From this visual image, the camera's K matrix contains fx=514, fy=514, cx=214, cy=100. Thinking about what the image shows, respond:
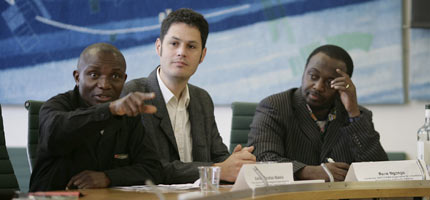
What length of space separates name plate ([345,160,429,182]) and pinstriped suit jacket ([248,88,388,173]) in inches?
28.4

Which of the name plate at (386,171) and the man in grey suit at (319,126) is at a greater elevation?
the man in grey suit at (319,126)

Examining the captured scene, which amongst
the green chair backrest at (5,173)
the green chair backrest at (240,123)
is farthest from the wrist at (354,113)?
the green chair backrest at (5,173)

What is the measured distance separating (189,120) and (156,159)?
0.49 metres

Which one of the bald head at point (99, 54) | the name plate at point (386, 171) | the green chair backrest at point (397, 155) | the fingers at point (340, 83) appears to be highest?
the bald head at point (99, 54)

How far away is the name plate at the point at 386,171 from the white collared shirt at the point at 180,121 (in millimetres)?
851

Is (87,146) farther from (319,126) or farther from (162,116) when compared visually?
(319,126)

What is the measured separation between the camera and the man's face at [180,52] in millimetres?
2367

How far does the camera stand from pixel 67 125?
1669mm

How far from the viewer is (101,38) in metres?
3.68

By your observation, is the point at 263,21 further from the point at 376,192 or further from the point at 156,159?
the point at 376,192

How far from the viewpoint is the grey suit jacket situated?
2141 mm

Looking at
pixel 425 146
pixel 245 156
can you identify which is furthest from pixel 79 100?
pixel 425 146

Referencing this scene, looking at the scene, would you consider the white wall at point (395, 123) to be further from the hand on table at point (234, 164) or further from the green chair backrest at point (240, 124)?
the hand on table at point (234, 164)

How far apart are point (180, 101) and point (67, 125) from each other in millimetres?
875
